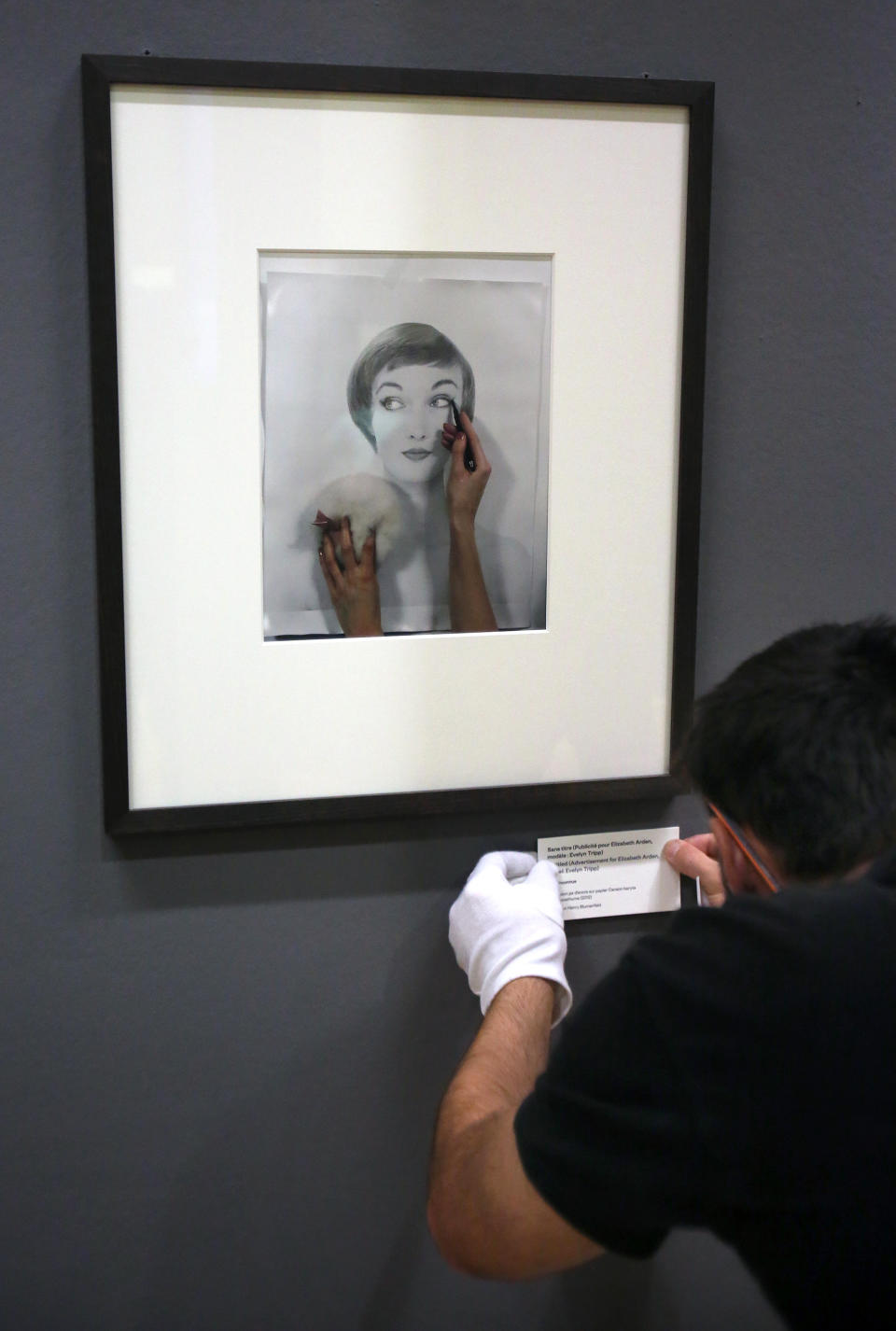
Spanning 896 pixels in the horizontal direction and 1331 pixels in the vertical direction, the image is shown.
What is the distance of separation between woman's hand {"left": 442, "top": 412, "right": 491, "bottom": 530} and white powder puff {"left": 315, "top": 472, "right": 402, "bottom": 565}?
47 mm

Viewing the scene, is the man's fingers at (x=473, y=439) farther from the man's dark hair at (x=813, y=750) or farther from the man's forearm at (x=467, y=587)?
the man's dark hair at (x=813, y=750)

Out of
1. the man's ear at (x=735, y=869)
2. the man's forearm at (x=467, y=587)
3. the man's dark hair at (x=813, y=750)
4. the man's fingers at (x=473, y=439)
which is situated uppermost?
the man's fingers at (x=473, y=439)

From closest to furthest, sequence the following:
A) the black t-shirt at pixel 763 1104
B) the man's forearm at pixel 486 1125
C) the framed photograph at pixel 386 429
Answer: the black t-shirt at pixel 763 1104
the man's forearm at pixel 486 1125
the framed photograph at pixel 386 429

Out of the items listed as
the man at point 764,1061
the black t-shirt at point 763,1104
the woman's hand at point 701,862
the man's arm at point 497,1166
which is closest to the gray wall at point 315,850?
the woman's hand at point 701,862

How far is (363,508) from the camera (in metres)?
0.90

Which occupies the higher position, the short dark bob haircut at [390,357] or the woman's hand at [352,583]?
the short dark bob haircut at [390,357]

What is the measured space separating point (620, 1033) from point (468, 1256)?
0.21m

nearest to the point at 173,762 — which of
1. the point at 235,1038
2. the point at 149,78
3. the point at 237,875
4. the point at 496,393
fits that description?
the point at 237,875

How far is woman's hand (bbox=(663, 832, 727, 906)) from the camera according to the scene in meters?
1.00

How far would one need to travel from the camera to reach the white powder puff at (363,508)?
890 mm

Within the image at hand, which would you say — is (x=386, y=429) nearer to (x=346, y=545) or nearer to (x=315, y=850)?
(x=346, y=545)

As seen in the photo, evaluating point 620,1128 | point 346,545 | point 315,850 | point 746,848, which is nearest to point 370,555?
point 346,545

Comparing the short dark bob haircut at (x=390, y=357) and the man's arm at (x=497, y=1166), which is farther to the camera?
the short dark bob haircut at (x=390, y=357)

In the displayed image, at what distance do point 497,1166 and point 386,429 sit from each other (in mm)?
537
